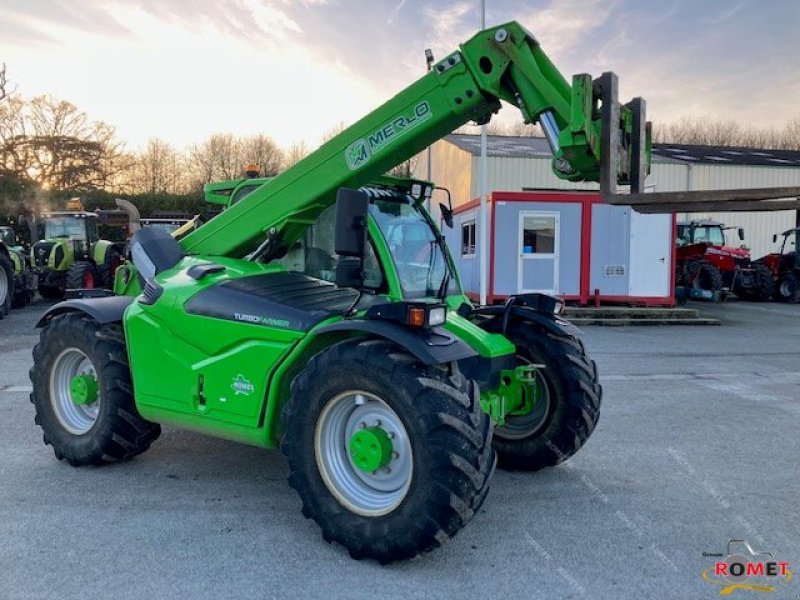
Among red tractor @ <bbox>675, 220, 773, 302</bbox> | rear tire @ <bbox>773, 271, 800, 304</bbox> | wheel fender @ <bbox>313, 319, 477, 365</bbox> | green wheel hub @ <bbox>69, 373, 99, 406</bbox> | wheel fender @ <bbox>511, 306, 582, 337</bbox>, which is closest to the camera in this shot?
wheel fender @ <bbox>313, 319, 477, 365</bbox>

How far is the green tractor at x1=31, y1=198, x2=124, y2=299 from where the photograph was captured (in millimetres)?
17266

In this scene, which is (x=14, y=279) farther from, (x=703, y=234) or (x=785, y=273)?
(x=785, y=273)

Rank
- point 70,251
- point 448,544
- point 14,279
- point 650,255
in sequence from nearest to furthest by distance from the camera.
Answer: point 448,544
point 14,279
point 650,255
point 70,251

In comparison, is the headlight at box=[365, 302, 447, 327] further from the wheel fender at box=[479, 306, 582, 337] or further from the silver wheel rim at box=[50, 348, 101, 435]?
the silver wheel rim at box=[50, 348, 101, 435]

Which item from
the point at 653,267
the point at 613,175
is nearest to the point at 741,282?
the point at 653,267

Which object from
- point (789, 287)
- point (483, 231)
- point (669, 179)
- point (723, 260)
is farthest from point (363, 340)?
point (669, 179)

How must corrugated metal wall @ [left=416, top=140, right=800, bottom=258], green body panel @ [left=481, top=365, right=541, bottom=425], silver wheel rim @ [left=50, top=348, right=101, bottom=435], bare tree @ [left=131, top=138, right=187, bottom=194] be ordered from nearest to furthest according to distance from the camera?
green body panel @ [left=481, top=365, right=541, bottom=425] < silver wheel rim @ [left=50, top=348, right=101, bottom=435] < corrugated metal wall @ [left=416, top=140, right=800, bottom=258] < bare tree @ [left=131, top=138, right=187, bottom=194]

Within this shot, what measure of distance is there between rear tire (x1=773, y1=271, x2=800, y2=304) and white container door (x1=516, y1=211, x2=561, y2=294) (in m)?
11.1

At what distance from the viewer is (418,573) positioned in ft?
10.8

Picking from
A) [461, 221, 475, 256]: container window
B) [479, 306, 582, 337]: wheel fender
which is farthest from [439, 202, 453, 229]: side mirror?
[461, 221, 475, 256]: container window

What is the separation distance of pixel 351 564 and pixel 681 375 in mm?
6698

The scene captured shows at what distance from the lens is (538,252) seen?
51.9ft

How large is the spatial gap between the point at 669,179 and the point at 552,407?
26079 mm

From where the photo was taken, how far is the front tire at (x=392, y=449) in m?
3.22
